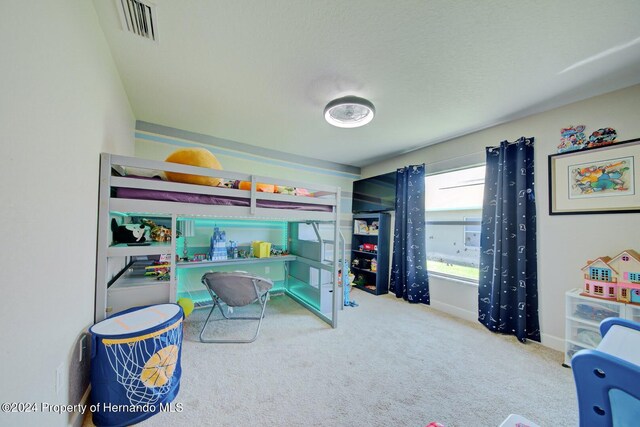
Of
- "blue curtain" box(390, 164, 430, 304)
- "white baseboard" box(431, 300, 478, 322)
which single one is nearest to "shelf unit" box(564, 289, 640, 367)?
"white baseboard" box(431, 300, 478, 322)

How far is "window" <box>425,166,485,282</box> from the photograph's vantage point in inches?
123

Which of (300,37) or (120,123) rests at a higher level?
(300,37)

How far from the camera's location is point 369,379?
180 cm

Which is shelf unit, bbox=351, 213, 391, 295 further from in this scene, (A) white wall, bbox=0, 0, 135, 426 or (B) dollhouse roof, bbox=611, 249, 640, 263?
(A) white wall, bbox=0, 0, 135, 426

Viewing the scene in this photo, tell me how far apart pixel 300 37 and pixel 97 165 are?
159 cm

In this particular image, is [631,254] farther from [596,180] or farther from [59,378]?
[59,378]

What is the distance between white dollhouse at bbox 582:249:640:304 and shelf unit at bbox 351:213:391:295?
2.41 m

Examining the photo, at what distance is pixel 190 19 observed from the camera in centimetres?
145

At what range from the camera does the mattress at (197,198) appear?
5.56 ft

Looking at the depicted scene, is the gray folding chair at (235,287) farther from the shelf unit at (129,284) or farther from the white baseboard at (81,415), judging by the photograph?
the white baseboard at (81,415)

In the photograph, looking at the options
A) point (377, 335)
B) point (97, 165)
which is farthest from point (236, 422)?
point (97, 165)

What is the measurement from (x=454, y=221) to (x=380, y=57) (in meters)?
2.53

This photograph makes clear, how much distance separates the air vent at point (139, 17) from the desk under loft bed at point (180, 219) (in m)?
0.83

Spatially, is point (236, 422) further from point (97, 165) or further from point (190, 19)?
point (190, 19)
